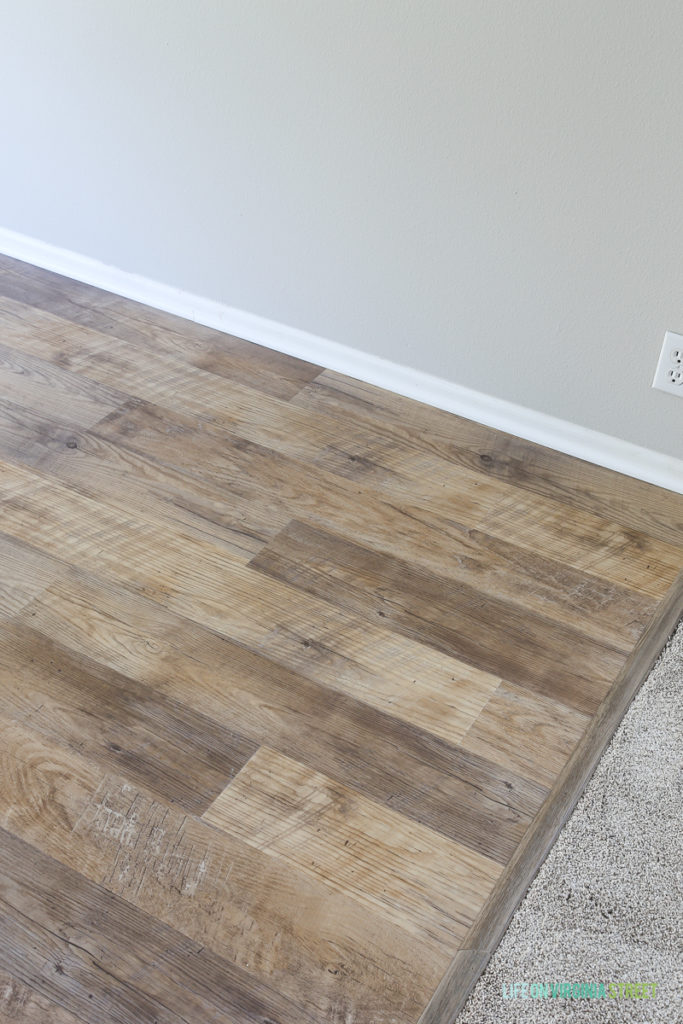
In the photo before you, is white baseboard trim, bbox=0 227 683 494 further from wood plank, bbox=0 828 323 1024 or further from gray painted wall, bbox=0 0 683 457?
wood plank, bbox=0 828 323 1024

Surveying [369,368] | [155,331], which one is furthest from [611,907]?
[155,331]

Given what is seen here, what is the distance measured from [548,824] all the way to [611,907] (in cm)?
14

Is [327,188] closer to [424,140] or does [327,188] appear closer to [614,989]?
[424,140]

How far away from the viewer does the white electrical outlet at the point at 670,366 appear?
5.83 feet

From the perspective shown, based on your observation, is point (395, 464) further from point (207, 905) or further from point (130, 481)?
point (207, 905)

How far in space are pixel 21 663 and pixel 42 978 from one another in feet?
1.67

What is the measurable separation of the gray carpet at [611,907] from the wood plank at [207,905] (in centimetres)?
11

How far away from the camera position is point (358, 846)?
1.34m

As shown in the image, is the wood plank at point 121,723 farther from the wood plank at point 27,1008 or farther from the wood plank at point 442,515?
the wood plank at point 442,515

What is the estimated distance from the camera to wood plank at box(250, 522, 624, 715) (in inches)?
62.0

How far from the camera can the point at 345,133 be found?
1938mm

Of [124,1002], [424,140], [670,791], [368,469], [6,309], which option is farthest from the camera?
[6,309]

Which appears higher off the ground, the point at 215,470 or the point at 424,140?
the point at 424,140

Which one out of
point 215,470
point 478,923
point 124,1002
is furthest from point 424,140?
point 124,1002
